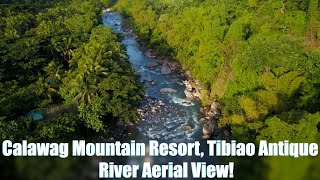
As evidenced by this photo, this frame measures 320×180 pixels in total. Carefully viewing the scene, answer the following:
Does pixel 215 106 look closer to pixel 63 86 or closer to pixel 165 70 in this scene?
pixel 165 70

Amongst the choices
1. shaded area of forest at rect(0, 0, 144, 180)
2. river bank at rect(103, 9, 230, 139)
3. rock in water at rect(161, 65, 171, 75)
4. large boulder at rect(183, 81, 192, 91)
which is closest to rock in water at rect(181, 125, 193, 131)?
river bank at rect(103, 9, 230, 139)

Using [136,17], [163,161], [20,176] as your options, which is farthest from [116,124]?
[136,17]

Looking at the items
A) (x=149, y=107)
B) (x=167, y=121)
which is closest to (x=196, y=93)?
(x=149, y=107)

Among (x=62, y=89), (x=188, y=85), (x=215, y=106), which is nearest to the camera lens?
(x=62, y=89)

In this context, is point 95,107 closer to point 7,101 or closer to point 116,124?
point 116,124

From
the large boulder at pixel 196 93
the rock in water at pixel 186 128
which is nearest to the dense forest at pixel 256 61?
the large boulder at pixel 196 93

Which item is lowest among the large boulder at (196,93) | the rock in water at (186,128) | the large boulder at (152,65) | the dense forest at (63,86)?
the rock in water at (186,128)

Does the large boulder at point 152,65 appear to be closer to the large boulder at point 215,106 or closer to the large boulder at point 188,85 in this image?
the large boulder at point 188,85
